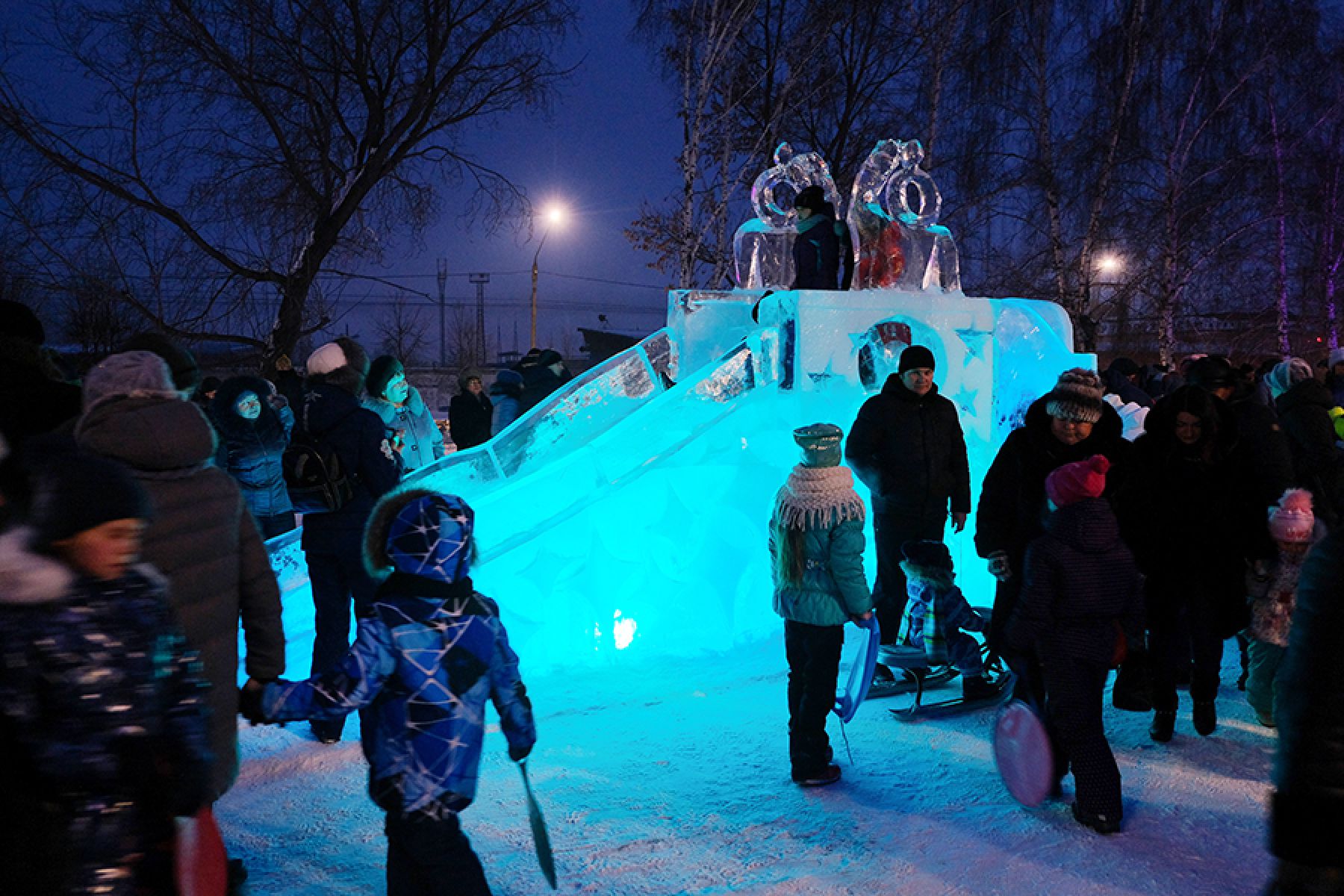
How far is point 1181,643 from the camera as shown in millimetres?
4926

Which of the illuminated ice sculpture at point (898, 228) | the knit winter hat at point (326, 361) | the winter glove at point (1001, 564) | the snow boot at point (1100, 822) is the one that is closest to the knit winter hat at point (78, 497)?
the knit winter hat at point (326, 361)

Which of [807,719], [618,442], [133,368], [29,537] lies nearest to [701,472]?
[618,442]

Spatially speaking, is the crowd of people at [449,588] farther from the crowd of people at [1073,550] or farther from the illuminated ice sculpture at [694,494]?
the illuminated ice sculpture at [694,494]

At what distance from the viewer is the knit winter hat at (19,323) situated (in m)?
4.59

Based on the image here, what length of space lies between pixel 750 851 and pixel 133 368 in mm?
2688

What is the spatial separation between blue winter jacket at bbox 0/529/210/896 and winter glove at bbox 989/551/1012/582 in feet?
12.9

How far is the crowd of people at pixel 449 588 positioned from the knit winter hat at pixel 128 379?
1 cm

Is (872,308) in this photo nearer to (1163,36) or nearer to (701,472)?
(701,472)

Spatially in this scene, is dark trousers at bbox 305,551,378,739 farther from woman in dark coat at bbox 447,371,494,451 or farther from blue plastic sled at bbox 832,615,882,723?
woman in dark coat at bbox 447,371,494,451

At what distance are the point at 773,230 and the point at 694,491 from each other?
9.36ft

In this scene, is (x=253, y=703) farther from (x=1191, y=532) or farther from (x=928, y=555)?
(x=1191, y=532)

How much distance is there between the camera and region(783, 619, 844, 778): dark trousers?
4410 millimetres

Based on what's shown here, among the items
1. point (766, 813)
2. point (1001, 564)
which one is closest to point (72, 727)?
point (766, 813)

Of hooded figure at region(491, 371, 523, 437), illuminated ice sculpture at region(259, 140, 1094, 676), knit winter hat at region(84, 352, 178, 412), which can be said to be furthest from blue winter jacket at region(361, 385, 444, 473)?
A: knit winter hat at region(84, 352, 178, 412)
